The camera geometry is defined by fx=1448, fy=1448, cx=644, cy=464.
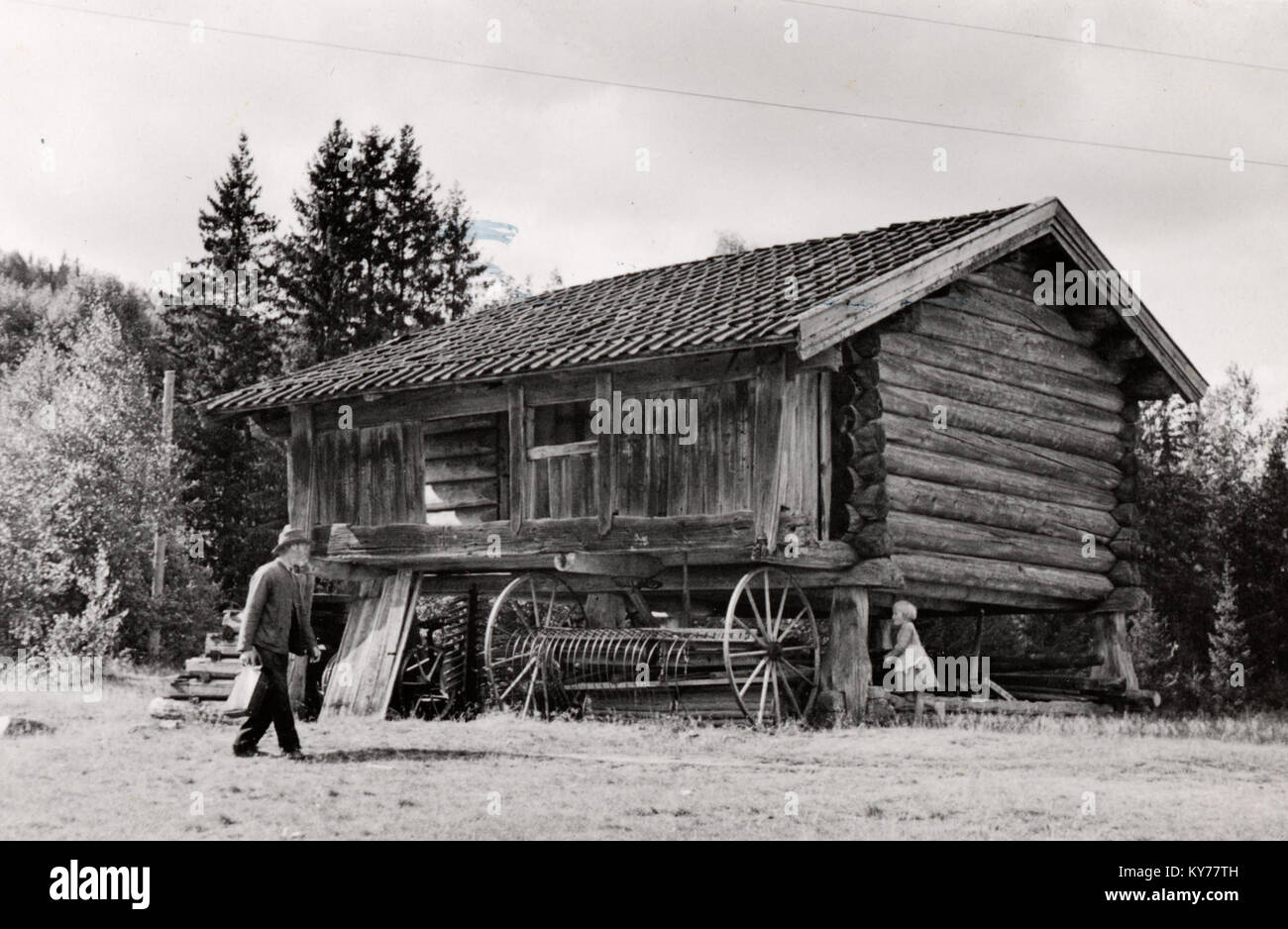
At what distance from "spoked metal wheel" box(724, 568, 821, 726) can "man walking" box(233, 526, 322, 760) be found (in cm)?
451

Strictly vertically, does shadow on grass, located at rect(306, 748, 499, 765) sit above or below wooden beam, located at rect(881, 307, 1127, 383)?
below

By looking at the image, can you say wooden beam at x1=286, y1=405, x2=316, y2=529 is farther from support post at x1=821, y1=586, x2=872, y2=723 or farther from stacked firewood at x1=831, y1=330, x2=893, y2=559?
support post at x1=821, y1=586, x2=872, y2=723

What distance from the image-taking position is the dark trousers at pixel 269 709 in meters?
12.2

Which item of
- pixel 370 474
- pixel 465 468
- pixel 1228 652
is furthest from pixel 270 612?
pixel 1228 652

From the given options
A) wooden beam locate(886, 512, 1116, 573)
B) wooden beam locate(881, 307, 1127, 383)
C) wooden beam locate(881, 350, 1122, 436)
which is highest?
wooden beam locate(881, 307, 1127, 383)

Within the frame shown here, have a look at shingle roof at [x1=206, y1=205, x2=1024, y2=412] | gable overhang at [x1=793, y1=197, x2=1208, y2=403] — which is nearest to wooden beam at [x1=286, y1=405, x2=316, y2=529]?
shingle roof at [x1=206, y1=205, x2=1024, y2=412]

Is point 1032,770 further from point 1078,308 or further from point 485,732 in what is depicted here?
point 1078,308

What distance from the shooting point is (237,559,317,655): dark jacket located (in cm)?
1239
